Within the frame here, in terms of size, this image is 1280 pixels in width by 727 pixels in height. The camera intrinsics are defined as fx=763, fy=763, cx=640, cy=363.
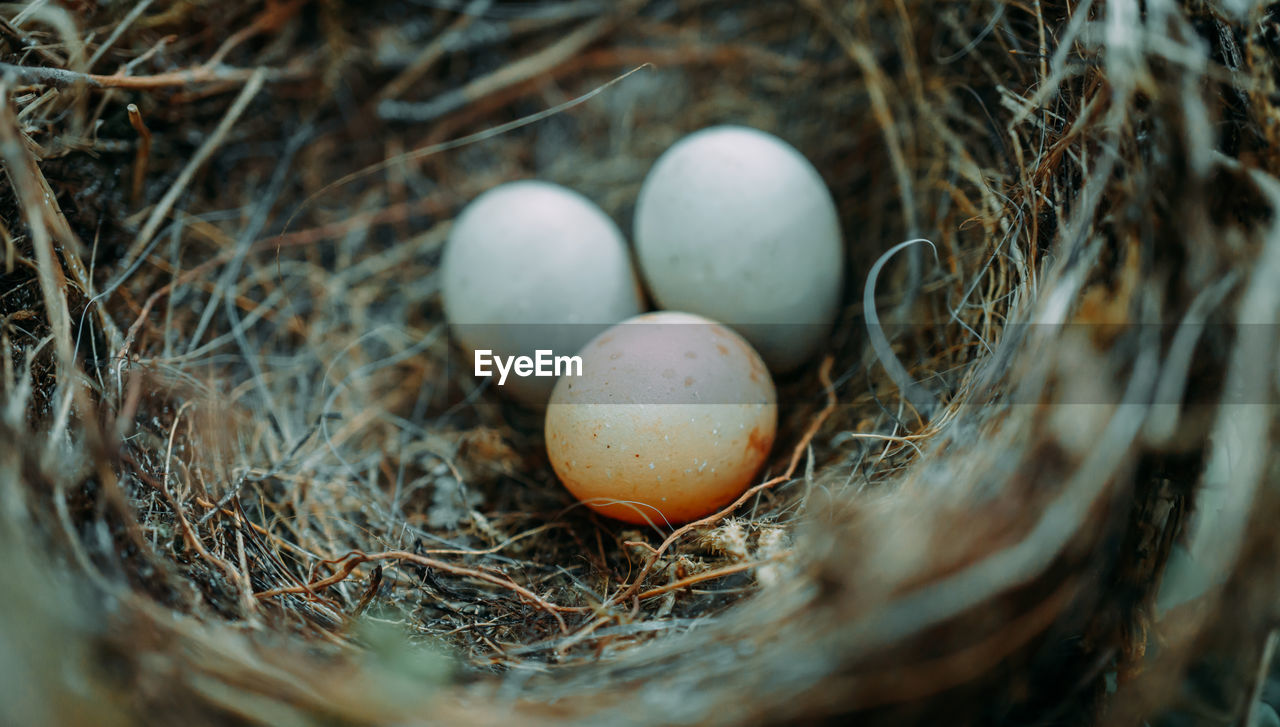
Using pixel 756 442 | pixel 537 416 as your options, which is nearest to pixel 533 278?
pixel 537 416

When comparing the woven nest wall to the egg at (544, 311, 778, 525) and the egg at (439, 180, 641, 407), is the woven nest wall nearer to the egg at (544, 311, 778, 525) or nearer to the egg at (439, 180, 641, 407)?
the egg at (544, 311, 778, 525)

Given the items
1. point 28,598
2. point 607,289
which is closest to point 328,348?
point 607,289

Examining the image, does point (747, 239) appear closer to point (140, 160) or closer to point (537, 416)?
point (537, 416)

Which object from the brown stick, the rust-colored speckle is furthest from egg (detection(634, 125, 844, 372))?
the brown stick

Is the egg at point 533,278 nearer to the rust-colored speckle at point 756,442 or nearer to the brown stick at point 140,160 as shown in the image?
the rust-colored speckle at point 756,442

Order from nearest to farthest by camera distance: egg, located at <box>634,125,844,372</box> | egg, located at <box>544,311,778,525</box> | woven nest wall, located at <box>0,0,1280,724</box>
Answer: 1. woven nest wall, located at <box>0,0,1280,724</box>
2. egg, located at <box>544,311,778,525</box>
3. egg, located at <box>634,125,844,372</box>

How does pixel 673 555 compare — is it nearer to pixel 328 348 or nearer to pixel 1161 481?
pixel 1161 481

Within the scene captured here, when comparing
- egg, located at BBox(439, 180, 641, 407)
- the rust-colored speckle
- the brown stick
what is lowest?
the rust-colored speckle
